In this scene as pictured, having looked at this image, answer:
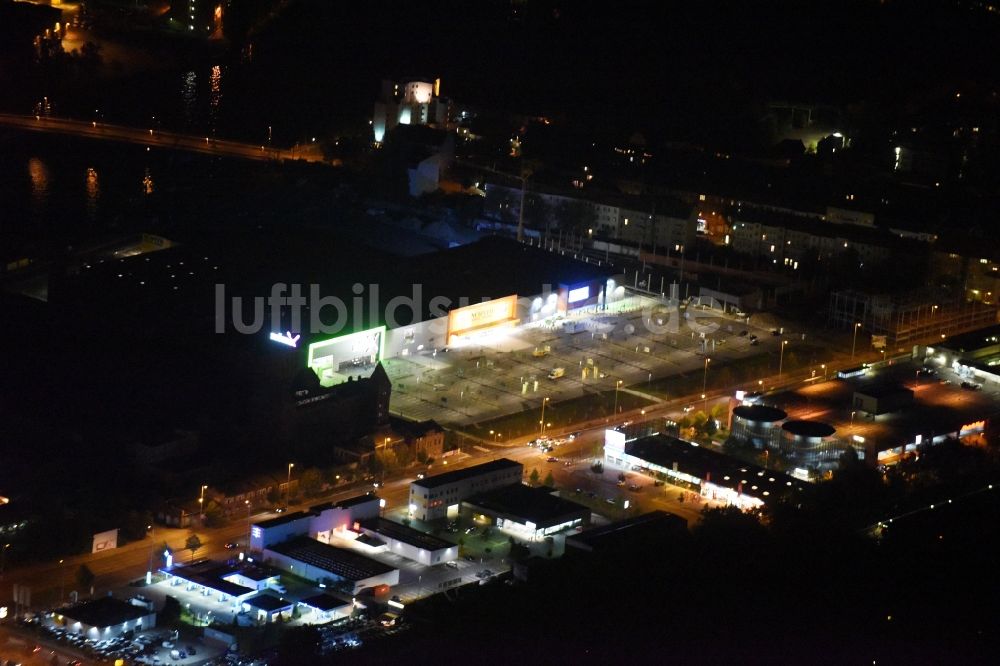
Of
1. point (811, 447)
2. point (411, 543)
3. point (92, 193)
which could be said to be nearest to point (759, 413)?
point (811, 447)

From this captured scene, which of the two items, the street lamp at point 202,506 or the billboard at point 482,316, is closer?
the street lamp at point 202,506

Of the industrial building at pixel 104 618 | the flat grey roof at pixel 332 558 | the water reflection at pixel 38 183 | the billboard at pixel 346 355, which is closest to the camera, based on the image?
the industrial building at pixel 104 618

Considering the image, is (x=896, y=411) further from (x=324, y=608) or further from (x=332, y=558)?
(x=324, y=608)

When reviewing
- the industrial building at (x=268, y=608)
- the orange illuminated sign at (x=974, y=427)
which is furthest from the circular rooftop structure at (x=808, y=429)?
the industrial building at (x=268, y=608)

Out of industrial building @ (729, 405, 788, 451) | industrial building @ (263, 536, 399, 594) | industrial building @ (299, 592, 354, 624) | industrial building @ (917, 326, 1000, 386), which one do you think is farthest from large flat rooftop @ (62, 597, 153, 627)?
industrial building @ (917, 326, 1000, 386)

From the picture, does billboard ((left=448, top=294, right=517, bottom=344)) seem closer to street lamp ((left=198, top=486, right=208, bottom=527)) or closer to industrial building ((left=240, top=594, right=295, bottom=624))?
street lamp ((left=198, top=486, right=208, bottom=527))

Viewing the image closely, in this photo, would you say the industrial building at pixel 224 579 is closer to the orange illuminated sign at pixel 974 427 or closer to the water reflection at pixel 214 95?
the orange illuminated sign at pixel 974 427
